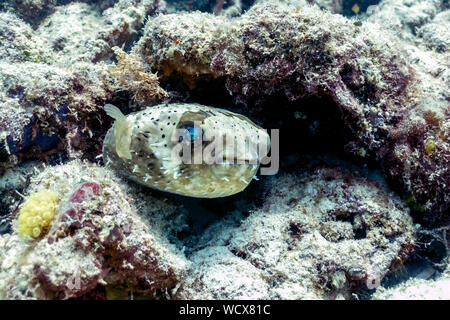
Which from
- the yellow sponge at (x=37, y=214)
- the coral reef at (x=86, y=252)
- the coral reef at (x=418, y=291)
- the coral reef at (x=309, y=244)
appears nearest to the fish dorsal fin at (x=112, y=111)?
the coral reef at (x=86, y=252)

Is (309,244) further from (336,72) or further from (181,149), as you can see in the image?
(336,72)

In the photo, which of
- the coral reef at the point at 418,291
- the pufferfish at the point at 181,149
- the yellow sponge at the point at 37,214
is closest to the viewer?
the yellow sponge at the point at 37,214

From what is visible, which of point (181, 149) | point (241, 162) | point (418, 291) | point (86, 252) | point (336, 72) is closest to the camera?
point (86, 252)

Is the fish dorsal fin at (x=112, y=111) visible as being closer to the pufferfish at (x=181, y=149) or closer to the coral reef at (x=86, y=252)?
the pufferfish at (x=181, y=149)

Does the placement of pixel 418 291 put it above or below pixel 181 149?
below

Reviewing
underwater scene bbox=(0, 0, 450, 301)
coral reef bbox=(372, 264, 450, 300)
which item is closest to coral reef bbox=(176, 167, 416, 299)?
underwater scene bbox=(0, 0, 450, 301)

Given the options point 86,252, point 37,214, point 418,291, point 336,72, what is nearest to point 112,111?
point 37,214

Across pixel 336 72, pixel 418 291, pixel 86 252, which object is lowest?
pixel 418 291
